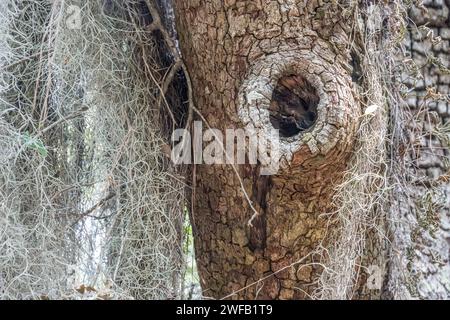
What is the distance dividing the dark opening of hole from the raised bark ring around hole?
0.03 ft

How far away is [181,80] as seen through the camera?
124 cm

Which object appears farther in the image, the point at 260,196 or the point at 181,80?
the point at 181,80

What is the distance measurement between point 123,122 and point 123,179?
0.40ft

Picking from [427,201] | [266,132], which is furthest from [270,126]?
[427,201]

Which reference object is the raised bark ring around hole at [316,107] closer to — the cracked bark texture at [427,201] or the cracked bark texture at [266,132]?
the cracked bark texture at [266,132]

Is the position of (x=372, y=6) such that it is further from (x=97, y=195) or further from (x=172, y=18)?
(x=97, y=195)

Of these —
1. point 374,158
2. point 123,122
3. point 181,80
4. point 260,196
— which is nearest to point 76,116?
point 123,122

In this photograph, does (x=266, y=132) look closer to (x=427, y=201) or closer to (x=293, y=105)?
(x=293, y=105)

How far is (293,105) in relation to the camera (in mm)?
1015

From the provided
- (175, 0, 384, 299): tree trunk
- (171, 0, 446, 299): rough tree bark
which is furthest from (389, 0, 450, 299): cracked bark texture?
(175, 0, 384, 299): tree trunk

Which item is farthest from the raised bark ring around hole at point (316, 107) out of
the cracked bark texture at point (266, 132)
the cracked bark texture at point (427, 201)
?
the cracked bark texture at point (427, 201)

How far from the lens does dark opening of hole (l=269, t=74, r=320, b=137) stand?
Answer: 1.00 meters

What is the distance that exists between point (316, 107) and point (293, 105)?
1.8 inches

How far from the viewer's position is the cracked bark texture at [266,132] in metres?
0.98
